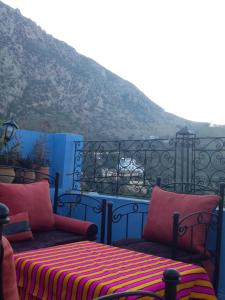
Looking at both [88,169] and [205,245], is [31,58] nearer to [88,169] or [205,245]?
[88,169]

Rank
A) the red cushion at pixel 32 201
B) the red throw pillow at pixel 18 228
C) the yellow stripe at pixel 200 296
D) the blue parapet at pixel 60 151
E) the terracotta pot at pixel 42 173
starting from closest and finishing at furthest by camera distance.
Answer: the yellow stripe at pixel 200 296, the red throw pillow at pixel 18 228, the red cushion at pixel 32 201, the terracotta pot at pixel 42 173, the blue parapet at pixel 60 151

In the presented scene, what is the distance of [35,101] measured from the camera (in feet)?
51.5

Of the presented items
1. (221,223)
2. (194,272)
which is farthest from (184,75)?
(194,272)

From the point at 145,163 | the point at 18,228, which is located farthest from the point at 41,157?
the point at 18,228

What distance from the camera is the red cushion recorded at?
3.27m

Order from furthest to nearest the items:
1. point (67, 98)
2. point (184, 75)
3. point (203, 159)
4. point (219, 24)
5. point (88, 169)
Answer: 1. point (67, 98)
2. point (184, 75)
3. point (219, 24)
4. point (88, 169)
5. point (203, 159)

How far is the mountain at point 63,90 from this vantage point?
48.7 feet

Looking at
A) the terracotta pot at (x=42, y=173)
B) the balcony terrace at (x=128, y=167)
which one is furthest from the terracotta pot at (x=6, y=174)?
the balcony terrace at (x=128, y=167)

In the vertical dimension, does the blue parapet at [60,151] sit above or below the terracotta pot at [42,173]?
above

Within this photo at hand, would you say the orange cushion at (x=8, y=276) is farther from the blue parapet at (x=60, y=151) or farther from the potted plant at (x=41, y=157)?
the blue parapet at (x=60, y=151)

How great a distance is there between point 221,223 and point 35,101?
44.5 ft

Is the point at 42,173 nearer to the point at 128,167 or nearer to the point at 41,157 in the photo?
the point at 41,157

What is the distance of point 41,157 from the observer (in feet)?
15.7

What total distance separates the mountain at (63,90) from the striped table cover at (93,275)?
11170 millimetres
